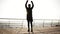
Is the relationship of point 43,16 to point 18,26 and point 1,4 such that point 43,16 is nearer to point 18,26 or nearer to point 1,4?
point 18,26

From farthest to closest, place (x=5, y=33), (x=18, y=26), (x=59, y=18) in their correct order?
(x=59, y=18)
(x=18, y=26)
(x=5, y=33)

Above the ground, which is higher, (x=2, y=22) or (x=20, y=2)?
(x=20, y=2)

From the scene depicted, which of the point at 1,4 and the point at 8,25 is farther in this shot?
the point at 1,4

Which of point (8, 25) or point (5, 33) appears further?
point (8, 25)

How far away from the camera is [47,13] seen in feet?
13.2

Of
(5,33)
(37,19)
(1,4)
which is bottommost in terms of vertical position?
(5,33)

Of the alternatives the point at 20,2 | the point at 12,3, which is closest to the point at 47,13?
the point at 20,2

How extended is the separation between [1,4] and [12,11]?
1.64 feet

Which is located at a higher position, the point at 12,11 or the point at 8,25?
the point at 12,11

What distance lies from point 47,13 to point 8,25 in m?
1.50

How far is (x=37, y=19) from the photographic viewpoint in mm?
3871

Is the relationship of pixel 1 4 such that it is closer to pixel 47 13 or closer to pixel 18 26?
pixel 18 26

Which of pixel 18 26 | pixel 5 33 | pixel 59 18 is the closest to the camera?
pixel 5 33

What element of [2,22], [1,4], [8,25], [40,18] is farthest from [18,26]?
[1,4]
